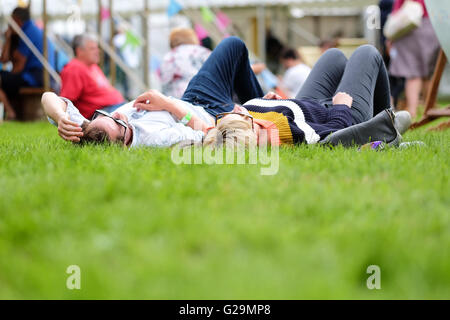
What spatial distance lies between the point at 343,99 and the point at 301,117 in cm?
43

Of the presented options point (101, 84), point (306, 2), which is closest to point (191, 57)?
point (101, 84)

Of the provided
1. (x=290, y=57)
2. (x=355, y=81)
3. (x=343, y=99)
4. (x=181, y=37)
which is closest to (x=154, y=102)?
(x=343, y=99)

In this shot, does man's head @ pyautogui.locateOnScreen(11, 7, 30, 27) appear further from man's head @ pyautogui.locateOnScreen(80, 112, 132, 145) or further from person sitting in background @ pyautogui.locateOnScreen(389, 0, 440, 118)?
man's head @ pyautogui.locateOnScreen(80, 112, 132, 145)

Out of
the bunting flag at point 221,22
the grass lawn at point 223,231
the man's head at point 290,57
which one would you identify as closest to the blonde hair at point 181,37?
the man's head at point 290,57

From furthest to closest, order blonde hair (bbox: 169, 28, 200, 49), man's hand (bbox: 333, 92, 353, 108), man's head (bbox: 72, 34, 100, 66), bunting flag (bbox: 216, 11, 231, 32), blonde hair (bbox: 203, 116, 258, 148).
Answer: bunting flag (bbox: 216, 11, 231, 32) → blonde hair (bbox: 169, 28, 200, 49) → man's head (bbox: 72, 34, 100, 66) → man's hand (bbox: 333, 92, 353, 108) → blonde hair (bbox: 203, 116, 258, 148)

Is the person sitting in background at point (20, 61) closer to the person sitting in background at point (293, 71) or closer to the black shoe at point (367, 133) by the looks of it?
the person sitting in background at point (293, 71)

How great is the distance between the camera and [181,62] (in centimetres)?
576

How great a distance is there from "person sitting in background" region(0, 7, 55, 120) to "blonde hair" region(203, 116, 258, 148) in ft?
18.5

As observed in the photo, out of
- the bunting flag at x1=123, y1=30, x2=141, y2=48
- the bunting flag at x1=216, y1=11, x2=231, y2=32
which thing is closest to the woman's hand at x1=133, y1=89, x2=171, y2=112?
the bunting flag at x1=123, y1=30, x2=141, y2=48

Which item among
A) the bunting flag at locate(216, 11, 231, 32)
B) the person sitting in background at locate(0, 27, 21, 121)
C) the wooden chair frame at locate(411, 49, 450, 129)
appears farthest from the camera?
the bunting flag at locate(216, 11, 231, 32)

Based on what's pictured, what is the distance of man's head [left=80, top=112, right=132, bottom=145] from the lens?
3002mm

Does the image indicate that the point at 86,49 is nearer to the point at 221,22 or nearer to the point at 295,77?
the point at 295,77

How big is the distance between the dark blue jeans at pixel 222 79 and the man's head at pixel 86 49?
2289mm
